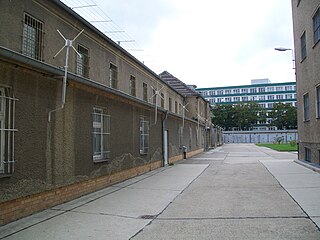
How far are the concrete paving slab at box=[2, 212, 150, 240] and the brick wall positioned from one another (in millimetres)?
597

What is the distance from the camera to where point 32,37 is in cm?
938

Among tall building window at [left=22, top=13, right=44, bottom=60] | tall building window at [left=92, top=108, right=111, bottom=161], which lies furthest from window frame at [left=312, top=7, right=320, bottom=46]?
tall building window at [left=22, top=13, right=44, bottom=60]

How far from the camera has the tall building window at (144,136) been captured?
15.3m

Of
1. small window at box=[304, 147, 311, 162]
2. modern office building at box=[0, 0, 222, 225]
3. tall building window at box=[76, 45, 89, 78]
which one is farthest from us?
small window at box=[304, 147, 311, 162]

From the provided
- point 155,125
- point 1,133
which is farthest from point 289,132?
point 1,133

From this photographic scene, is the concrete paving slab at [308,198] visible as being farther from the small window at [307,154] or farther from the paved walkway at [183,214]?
the small window at [307,154]

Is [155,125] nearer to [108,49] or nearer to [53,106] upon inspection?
[108,49]

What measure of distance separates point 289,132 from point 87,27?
242ft

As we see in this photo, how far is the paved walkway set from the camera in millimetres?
5820

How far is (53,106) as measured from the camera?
7.96 metres

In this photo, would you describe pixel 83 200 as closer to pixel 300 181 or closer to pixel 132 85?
pixel 300 181

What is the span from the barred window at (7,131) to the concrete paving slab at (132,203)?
1.98 meters

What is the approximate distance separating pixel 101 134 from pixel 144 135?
5.03 m

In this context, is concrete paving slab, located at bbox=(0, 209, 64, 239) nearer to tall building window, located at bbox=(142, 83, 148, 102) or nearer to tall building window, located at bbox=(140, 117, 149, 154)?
tall building window, located at bbox=(140, 117, 149, 154)
